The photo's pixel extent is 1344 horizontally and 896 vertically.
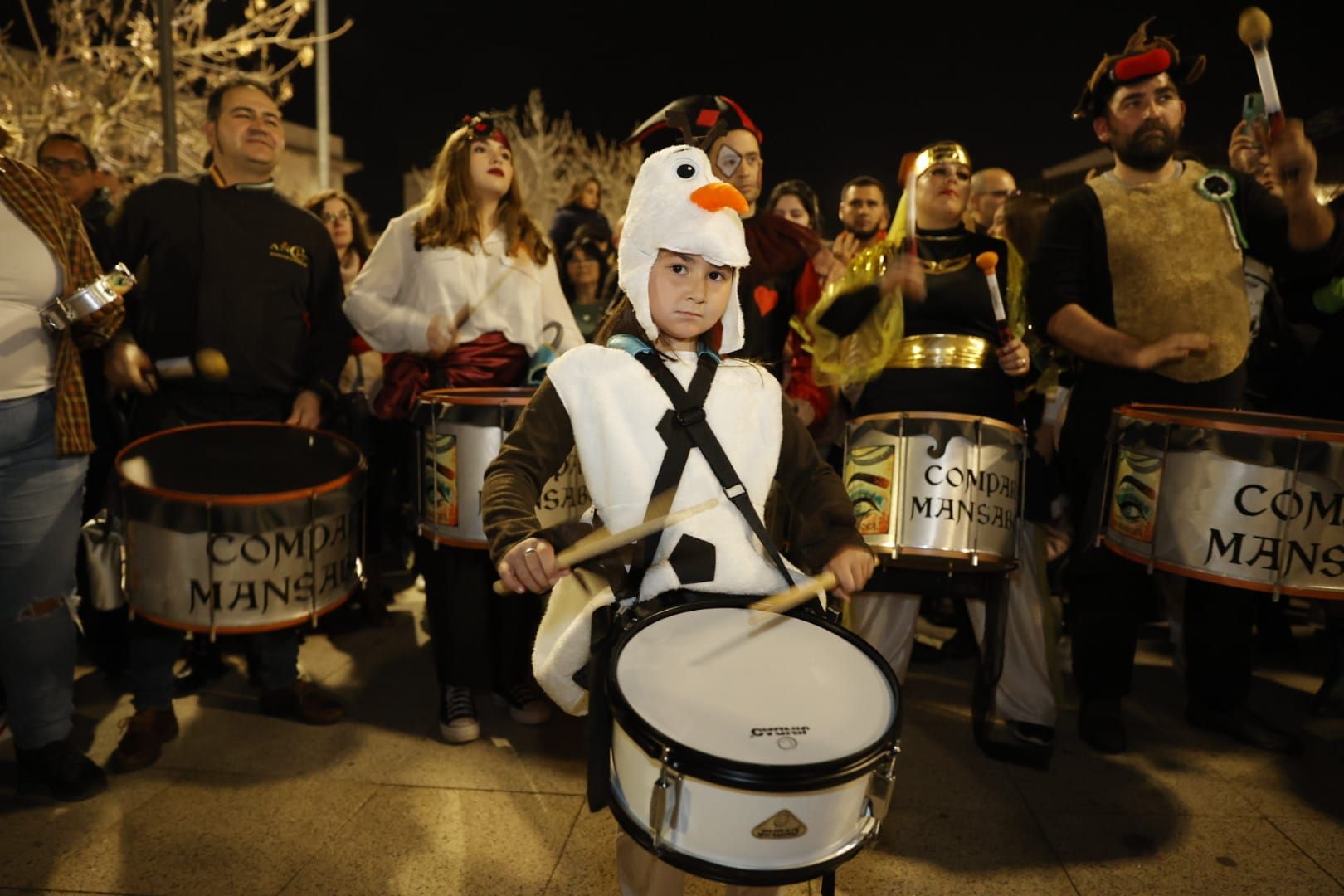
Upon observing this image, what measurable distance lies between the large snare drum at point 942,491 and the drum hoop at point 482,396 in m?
1.22

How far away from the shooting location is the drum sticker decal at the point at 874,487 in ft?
9.71

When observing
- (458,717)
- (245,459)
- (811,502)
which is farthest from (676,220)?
(458,717)

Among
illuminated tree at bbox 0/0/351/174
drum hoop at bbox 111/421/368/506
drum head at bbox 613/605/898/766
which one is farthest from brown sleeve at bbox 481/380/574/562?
illuminated tree at bbox 0/0/351/174

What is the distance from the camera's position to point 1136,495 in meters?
2.88

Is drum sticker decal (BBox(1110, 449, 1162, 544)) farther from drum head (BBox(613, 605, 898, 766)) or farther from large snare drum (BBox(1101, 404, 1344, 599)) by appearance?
drum head (BBox(613, 605, 898, 766))

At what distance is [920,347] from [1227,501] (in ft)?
3.72

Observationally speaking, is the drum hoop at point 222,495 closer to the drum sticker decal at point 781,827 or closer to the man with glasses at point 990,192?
the drum sticker decal at point 781,827

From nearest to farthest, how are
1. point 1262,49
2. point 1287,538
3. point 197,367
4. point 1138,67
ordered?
point 1287,538, point 1262,49, point 197,367, point 1138,67

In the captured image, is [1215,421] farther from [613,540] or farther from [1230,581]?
[613,540]

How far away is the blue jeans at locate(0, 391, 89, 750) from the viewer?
282 centimetres

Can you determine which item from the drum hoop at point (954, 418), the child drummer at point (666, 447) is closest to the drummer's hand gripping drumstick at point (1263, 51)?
the drum hoop at point (954, 418)

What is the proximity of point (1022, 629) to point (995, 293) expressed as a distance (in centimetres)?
135

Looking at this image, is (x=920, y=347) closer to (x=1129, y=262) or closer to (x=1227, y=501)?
(x=1129, y=262)

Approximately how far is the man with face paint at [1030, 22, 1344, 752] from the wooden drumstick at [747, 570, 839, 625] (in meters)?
1.73
